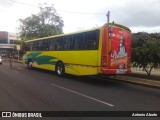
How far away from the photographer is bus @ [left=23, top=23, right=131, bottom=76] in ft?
48.7

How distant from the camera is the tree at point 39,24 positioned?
197 feet

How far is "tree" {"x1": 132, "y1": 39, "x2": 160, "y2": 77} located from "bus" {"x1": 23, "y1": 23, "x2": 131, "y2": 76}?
1.52 m

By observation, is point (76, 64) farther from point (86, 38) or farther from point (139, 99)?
point (139, 99)

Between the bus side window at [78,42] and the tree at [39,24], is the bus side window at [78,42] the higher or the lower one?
the lower one

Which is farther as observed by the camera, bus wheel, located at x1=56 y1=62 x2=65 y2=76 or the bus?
bus wheel, located at x1=56 y1=62 x2=65 y2=76

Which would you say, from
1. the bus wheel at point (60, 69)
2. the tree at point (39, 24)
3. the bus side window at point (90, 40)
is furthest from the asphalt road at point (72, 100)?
the tree at point (39, 24)

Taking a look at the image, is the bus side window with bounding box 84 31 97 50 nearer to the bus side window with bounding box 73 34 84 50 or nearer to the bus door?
the bus side window with bounding box 73 34 84 50

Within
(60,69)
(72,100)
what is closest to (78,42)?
(60,69)

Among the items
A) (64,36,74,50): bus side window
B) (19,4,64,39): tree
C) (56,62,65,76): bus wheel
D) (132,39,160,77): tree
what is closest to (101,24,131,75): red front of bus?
(132,39,160,77): tree

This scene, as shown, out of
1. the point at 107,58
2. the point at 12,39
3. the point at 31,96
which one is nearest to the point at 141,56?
the point at 107,58

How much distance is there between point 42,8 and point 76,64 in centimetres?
4617

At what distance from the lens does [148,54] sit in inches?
674

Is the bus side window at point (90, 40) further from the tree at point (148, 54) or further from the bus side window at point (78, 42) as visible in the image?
the tree at point (148, 54)

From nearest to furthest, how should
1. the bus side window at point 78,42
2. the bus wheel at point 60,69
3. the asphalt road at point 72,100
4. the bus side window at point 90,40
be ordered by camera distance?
the asphalt road at point 72,100, the bus side window at point 90,40, the bus side window at point 78,42, the bus wheel at point 60,69
